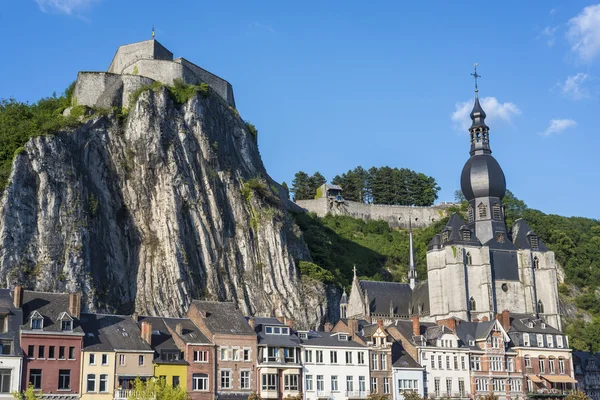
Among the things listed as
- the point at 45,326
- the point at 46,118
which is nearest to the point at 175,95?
the point at 46,118

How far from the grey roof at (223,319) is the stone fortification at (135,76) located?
28.7 metres

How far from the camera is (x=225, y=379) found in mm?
50375

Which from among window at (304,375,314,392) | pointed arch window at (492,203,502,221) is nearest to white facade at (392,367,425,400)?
window at (304,375,314,392)

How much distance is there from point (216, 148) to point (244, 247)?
9.94 m

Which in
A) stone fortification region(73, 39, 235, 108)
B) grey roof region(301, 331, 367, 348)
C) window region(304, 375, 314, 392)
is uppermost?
stone fortification region(73, 39, 235, 108)

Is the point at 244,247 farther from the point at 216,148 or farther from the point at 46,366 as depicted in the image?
the point at 46,366

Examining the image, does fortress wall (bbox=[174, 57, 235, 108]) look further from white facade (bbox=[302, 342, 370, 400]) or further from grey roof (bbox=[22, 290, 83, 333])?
grey roof (bbox=[22, 290, 83, 333])

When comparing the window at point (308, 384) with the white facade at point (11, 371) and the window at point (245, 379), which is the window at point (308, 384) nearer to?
the window at point (245, 379)

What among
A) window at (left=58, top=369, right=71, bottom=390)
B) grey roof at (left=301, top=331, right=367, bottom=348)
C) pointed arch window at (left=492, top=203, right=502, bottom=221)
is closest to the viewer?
window at (left=58, top=369, right=71, bottom=390)

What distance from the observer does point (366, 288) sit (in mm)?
84875

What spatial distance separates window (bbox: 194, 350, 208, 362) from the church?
32226 mm

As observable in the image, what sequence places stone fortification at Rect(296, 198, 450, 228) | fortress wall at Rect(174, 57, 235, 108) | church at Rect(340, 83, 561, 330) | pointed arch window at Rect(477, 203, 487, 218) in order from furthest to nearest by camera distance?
1. stone fortification at Rect(296, 198, 450, 228)
2. fortress wall at Rect(174, 57, 235, 108)
3. pointed arch window at Rect(477, 203, 487, 218)
4. church at Rect(340, 83, 561, 330)

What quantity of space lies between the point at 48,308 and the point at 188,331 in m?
8.29

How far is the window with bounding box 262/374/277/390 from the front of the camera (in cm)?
5147
